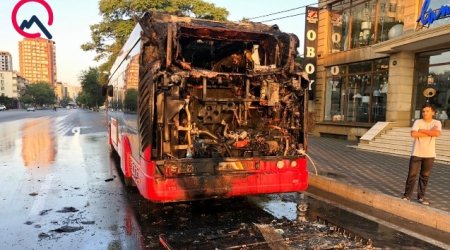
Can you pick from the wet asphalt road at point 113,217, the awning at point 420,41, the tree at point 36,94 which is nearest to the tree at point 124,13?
the awning at point 420,41

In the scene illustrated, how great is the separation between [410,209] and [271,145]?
2522mm

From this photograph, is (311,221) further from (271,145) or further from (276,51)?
(276,51)

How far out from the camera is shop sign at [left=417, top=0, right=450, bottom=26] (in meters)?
12.9

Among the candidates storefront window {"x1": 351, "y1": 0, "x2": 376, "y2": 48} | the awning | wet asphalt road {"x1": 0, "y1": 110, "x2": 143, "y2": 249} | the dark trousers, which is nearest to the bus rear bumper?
wet asphalt road {"x1": 0, "y1": 110, "x2": 143, "y2": 249}

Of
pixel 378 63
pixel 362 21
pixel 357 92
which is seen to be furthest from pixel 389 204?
pixel 362 21

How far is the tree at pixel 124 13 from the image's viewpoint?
29.7 metres

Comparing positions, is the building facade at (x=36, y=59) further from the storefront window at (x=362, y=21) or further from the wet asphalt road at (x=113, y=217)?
the wet asphalt road at (x=113, y=217)

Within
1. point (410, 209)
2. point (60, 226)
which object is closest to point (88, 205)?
point (60, 226)

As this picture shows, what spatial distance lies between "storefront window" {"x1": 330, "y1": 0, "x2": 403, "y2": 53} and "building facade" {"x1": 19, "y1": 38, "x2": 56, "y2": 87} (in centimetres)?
9173

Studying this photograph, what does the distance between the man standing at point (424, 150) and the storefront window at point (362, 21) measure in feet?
35.8

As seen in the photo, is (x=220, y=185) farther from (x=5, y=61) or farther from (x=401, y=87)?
(x=5, y=61)

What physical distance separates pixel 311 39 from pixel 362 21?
104 inches

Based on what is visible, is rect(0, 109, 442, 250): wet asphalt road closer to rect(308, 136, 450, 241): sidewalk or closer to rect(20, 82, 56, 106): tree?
rect(308, 136, 450, 241): sidewalk

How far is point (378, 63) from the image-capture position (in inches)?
653
